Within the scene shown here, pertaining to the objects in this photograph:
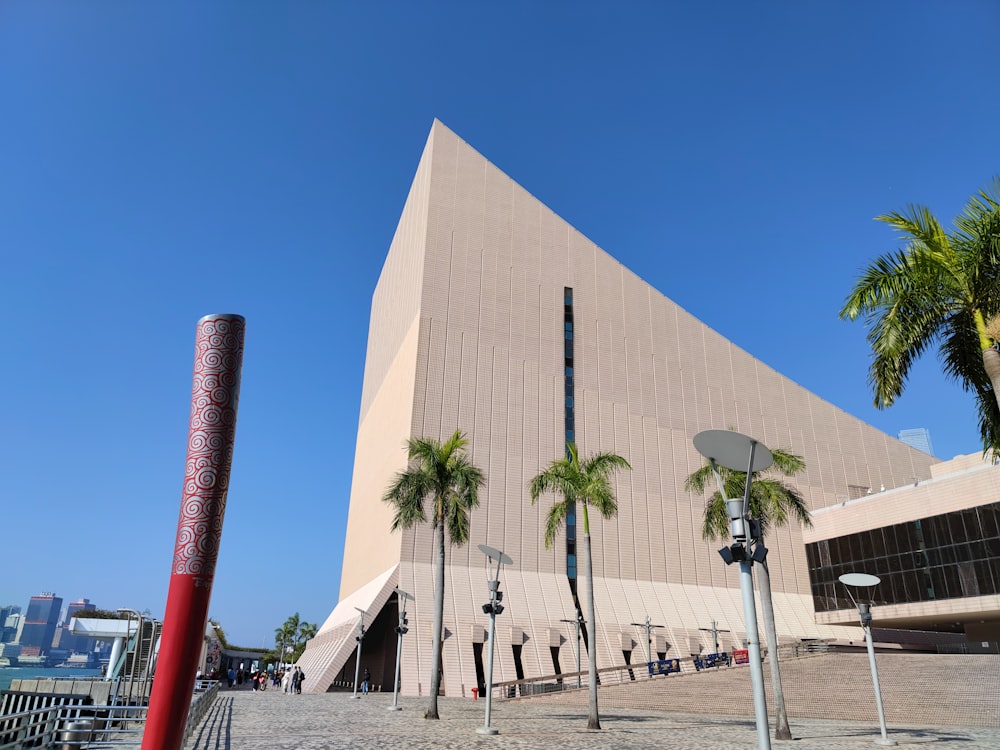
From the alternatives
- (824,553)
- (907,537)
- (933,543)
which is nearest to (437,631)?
(933,543)

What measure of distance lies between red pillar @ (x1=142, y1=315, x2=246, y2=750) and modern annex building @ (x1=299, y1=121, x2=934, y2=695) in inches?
1297

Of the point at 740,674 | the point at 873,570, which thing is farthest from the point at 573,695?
the point at 873,570

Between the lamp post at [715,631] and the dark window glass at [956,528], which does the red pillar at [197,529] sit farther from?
the dark window glass at [956,528]

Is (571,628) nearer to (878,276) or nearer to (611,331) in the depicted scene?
(611,331)

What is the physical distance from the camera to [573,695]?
3178cm

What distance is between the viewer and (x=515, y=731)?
1978 cm

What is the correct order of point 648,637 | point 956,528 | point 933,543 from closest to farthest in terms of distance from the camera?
point 956,528 → point 648,637 → point 933,543

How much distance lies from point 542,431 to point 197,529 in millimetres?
41383

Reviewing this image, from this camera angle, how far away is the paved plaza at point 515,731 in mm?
16297

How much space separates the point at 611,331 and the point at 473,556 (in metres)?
20.5

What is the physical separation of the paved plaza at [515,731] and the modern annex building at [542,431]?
41.0ft

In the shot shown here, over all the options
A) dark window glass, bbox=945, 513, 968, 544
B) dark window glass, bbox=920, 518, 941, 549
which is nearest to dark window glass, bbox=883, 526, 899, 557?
dark window glass, bbox=920, 518, 941, 549

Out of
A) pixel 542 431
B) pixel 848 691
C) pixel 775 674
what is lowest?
pixel 848 691

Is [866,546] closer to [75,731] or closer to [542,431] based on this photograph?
[542,431]
